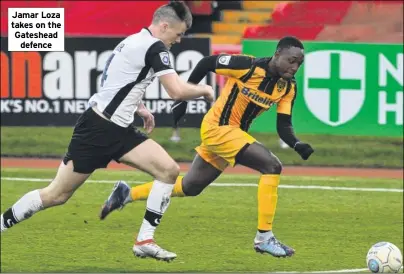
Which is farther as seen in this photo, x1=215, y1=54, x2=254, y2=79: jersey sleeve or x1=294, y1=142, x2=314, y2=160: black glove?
x1=215, y1=54, x2=254, y2=79: jersey sleeve

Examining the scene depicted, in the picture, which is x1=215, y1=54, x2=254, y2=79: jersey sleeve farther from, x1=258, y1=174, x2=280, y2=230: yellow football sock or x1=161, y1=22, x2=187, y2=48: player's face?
x1=161, y1=22, x2=187, y2=48: player's face

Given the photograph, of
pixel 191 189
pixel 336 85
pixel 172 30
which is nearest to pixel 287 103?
pixel 191 189

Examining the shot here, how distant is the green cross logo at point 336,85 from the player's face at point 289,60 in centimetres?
806

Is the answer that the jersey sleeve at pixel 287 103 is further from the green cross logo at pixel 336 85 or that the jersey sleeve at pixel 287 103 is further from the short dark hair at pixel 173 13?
the green cross logo at pixel 336 85

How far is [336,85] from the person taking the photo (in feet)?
63.4

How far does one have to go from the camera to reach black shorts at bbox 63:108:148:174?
34.3ft

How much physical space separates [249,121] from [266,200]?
96 cm

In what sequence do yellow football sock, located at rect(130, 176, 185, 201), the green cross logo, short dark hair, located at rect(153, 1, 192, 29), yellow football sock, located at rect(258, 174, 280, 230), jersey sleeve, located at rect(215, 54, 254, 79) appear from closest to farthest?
short dark hair, located at rect(153, 1, 192, 29), yellow football sock, located at rect(258, 174, 280, 230), jersey sleeve, located at rect(215, 54, 254, 79), yellow football sock, located at rect(130, 176, 185, 201), the green cross logo


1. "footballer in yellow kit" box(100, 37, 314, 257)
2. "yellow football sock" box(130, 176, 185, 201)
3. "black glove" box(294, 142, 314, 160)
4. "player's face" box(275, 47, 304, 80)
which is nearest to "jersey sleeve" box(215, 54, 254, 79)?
"footballer in yellow kit" box(100, 37, 314, 257)

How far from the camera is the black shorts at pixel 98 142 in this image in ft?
34.3

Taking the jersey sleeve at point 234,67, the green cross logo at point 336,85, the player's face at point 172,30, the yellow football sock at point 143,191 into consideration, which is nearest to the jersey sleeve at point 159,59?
the player's face at point 172,30

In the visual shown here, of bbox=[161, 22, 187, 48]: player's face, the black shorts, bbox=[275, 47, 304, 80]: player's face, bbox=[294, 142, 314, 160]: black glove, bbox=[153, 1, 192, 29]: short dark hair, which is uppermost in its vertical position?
bbox=[153, 1, 192, 29]: short dark hair

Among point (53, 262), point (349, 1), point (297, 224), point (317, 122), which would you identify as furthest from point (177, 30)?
point (349, 1)

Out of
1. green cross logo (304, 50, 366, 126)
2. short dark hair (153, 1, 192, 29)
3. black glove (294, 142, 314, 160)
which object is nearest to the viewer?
short dark hair (153, 1, 192, 29)
